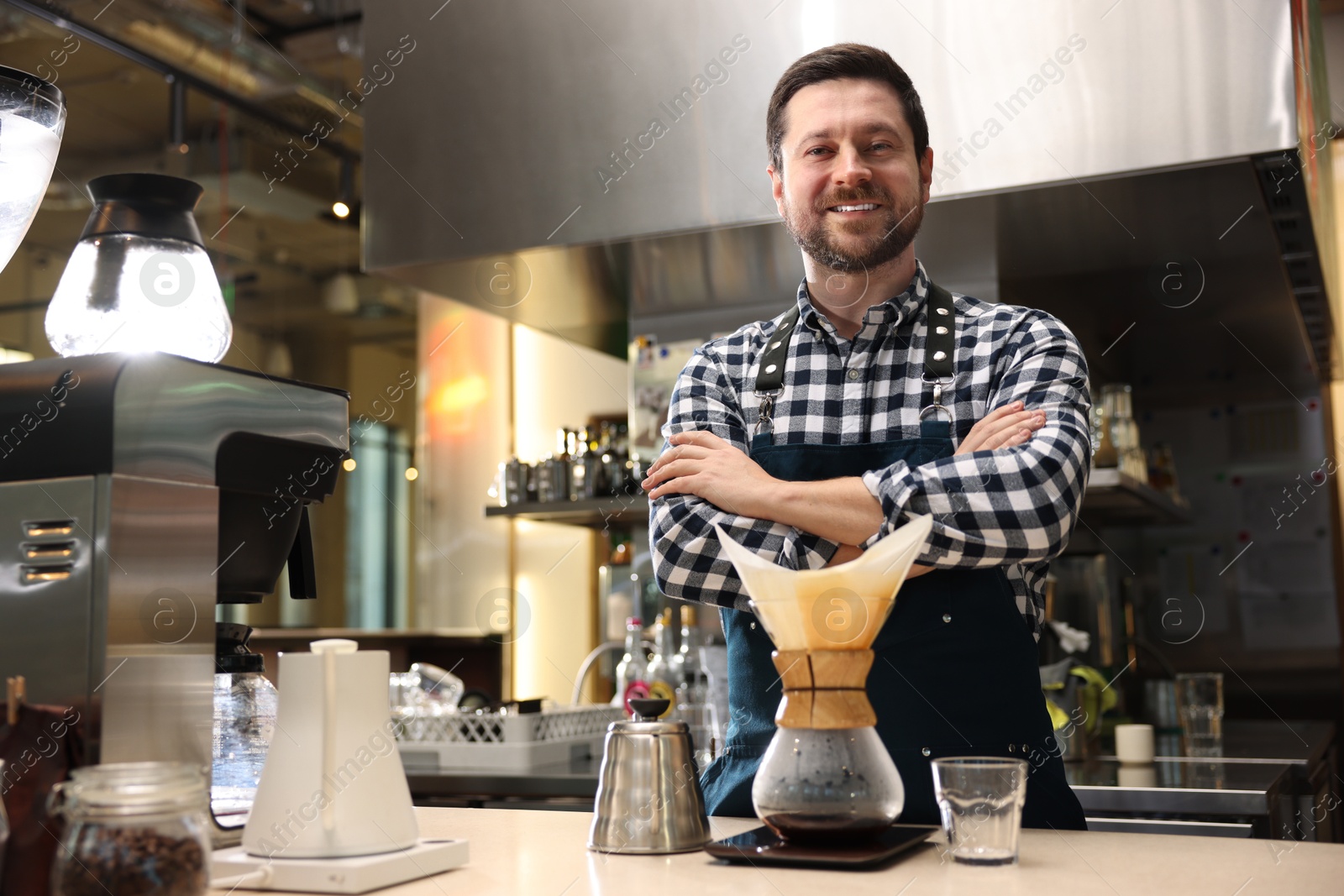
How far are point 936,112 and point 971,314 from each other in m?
0.66

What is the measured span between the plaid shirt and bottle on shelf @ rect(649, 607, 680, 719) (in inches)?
45.8

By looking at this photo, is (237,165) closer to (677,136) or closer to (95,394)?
(677,136)

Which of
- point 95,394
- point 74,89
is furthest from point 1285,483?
point 74,89

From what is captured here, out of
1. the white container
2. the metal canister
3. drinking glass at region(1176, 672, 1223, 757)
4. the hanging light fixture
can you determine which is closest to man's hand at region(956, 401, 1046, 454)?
the hanging light fixture

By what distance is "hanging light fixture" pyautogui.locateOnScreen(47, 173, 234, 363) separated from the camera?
1.21m

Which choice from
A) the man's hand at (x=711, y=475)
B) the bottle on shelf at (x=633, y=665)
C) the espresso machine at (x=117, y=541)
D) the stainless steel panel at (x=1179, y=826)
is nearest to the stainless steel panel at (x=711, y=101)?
the man's hand at (x=711, y=475)

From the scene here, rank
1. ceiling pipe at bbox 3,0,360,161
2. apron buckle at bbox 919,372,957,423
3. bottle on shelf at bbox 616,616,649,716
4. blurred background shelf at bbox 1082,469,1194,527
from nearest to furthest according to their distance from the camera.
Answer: apron buckle at bbox 919,372,957,423 < blurred background shelf at bbox 1082,469,1194,527 < bottle on shelf at bbox 616,616,649,716 < ceiling pipe at bbox 3,0,360,161

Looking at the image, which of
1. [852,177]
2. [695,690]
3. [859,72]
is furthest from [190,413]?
[695,690]

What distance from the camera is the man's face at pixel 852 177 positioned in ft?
5.43

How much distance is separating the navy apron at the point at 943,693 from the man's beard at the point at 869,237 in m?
0.44

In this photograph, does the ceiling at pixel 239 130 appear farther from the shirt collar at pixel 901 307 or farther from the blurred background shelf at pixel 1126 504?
the shirt collar at pixel 901 307

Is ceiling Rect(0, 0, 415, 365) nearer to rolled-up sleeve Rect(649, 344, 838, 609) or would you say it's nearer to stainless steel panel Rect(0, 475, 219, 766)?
rolled-up sleeve Rect(649, 344, 838, 609)

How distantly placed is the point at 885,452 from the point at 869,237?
30 centimetres

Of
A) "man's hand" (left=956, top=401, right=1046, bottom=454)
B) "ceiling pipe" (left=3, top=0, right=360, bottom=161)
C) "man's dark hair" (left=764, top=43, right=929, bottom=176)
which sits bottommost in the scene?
"man's hand" (left=956, top=401, right=1046, bottom=454)
